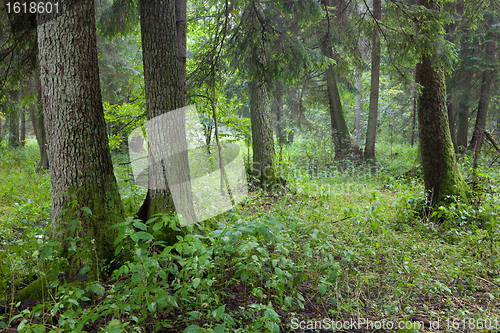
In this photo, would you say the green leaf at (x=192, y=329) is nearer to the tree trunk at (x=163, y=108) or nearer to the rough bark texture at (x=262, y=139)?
the tree trunk at (x=163, y=108)

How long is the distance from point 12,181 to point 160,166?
661 centimetres

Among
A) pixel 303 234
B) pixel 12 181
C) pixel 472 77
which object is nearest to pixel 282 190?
pixel 303 234

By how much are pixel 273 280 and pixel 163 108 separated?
243 cm

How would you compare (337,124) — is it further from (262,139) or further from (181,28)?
(181,28)

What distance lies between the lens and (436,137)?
5590mm

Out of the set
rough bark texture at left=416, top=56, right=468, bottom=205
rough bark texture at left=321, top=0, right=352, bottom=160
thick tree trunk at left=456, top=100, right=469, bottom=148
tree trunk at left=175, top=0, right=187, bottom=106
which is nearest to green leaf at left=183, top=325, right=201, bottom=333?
tree trunk at left=175, top=0, right=187, bottom=106

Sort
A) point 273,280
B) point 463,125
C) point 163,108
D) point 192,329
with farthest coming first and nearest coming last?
point 463,125, point 163,108, point 273,280, point 192,329

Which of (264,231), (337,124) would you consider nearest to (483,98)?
(337,124)

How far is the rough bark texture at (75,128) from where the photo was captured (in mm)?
3029

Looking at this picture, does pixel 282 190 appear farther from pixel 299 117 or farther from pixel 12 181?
pixel 12 181

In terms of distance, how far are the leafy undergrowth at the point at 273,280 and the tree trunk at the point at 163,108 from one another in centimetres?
32

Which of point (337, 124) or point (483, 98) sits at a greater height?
point (483, 98)

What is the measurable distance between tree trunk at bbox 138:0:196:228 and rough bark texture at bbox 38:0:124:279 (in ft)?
2.07

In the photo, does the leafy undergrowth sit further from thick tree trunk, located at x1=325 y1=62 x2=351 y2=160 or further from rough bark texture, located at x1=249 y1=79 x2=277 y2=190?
thick tree trunk, located at x1=325 y1=62 x2=351 y2=160
